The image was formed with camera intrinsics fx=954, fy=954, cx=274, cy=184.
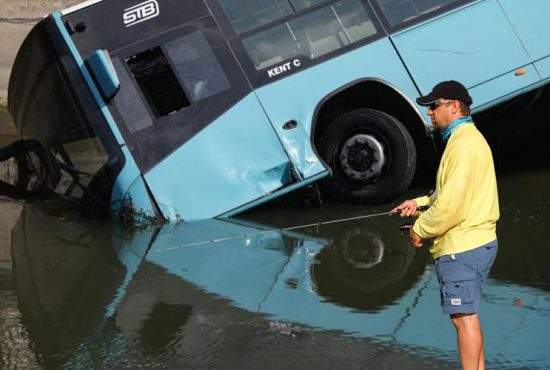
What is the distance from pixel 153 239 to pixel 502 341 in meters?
4.11

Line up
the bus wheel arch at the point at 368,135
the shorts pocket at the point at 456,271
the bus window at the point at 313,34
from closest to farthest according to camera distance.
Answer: the shorts pocket at the point at 456,271
the bus window at the point at 313,34
the bus wheel arch at the point at 368,135

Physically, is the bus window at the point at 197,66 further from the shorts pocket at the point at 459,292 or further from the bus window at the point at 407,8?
the shorts pocket at the point at 459,292

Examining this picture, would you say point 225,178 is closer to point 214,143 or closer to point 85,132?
point 214,143

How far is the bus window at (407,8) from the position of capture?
354 inches

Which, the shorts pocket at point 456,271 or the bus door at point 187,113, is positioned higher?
the bus door at point 187,113

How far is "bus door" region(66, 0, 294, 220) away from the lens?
8.83 metres

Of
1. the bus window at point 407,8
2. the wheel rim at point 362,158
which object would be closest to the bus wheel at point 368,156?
the wheel rim at point 362,158

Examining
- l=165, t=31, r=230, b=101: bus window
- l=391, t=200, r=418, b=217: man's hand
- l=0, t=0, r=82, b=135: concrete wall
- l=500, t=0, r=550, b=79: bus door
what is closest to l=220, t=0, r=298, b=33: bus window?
l=165, t=31, r=230, b=101: bus window

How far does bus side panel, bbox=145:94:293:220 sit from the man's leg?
4550 mm

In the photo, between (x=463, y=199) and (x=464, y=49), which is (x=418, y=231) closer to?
(x=463, y=199)

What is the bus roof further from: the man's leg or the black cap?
the man's leg

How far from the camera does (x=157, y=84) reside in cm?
890

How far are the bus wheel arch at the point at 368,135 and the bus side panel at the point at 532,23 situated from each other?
4.03ft

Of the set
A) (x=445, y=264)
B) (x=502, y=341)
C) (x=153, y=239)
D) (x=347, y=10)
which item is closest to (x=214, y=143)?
(x=153, y=239)
